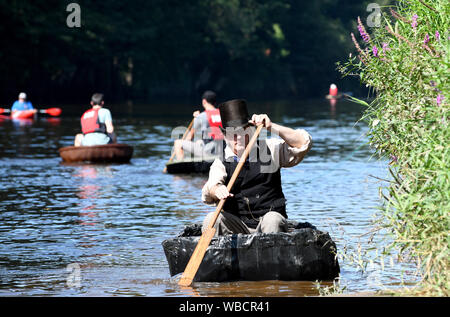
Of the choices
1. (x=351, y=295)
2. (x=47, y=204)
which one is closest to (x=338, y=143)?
(x=47, y=204)

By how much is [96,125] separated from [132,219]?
23.4 ft

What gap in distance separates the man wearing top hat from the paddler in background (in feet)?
26.6

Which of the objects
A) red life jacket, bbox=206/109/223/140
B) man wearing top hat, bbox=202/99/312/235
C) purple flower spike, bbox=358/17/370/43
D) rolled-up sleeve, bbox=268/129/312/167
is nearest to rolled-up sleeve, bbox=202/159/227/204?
man wearing top hat, bbox=202/99/312/235

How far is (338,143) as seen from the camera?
81.1 feet

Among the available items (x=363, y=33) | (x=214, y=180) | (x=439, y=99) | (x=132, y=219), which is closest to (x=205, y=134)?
(x=132, y=219)

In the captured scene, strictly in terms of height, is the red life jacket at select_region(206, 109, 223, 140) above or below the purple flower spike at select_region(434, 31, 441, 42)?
below

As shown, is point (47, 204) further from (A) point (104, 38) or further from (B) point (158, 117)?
(A) point (104, 38)

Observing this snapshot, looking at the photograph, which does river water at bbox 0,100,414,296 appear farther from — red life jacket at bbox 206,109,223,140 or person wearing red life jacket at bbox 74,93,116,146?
red life jacket at bbox 206,109,223,140

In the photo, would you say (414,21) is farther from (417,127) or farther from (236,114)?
(236,114)

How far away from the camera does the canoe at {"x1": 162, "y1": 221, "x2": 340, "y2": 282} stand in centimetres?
793

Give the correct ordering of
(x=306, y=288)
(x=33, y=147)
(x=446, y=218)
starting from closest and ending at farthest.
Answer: (x=446, y=218) → (x=306, y=288) → (x=33, y=147)

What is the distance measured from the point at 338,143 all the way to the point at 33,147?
25.3 feet

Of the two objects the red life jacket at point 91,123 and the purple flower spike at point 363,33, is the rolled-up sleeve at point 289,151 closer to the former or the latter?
the purple flower spike at point 363,33

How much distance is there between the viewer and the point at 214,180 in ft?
26.2
